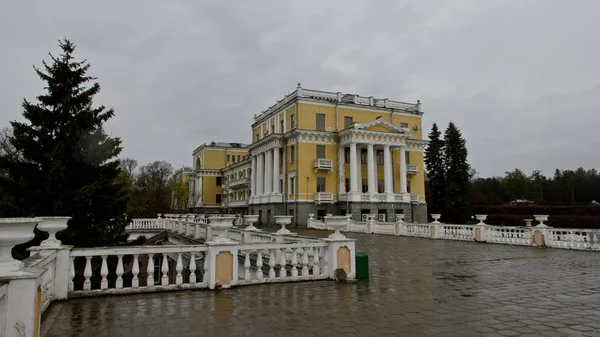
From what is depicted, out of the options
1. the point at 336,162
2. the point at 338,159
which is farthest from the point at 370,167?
the point at 336,162

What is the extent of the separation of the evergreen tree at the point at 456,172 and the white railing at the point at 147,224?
35649 mm

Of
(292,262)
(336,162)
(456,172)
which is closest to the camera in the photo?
(292,262)

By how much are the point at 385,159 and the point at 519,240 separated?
23578mm

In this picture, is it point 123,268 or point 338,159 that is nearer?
point 123,268

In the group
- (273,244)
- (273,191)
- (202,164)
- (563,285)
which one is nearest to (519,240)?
(563,285)

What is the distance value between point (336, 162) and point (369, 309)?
113ft

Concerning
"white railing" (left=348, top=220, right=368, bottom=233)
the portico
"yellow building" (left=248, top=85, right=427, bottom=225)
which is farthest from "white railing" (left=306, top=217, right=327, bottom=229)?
the portico

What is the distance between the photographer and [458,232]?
65.5 feet

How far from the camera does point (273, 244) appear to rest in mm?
8266

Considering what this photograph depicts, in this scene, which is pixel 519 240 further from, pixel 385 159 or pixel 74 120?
pixel 385 159

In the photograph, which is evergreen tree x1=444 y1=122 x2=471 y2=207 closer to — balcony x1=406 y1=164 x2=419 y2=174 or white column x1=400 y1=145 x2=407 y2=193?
balcony x1=406 y1=164 x2=419 y2=174

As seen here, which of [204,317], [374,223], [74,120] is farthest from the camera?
[374,223]

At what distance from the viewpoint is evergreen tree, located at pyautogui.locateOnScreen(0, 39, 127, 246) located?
13242 millimetres

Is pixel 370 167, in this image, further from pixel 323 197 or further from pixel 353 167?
pixel 323 197
